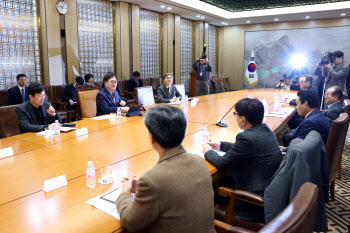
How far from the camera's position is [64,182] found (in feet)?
5.58

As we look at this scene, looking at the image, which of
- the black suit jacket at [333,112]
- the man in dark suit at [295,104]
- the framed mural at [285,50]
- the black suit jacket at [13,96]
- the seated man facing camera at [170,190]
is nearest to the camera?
the seated man facing camera at [170,190]

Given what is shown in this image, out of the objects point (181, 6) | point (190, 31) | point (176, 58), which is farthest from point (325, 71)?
point (190, 31)

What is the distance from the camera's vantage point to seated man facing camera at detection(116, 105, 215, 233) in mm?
1132

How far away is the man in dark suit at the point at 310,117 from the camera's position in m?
2.82

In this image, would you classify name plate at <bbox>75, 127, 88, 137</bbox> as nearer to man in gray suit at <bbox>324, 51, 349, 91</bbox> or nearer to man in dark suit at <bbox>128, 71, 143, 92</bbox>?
A: man in dark suit at <bbox>128, 71, 143, 92</bbox>

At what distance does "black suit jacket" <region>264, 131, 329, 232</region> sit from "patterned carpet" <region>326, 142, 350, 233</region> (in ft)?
3.10

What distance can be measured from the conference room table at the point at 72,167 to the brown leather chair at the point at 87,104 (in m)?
0.71

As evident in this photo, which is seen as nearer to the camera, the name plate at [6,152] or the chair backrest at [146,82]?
the name plate at [6,152]

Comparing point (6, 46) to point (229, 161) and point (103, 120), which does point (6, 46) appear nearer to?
point (103, 120)

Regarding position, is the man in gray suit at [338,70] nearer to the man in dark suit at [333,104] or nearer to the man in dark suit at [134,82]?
the man in dark suit at [333,104]

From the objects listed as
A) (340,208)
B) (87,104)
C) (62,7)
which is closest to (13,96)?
(87,104)

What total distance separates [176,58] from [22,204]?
8829mm

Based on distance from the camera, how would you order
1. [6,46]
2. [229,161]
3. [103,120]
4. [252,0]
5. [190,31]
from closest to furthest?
[229,161] < [103,120] < [6,46] < [252,0] < [190,31]

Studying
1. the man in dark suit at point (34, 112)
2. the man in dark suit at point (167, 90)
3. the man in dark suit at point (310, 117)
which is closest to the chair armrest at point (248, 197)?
the man in dark suit at point (310, 117)
